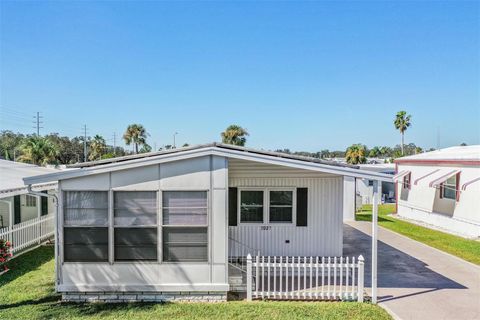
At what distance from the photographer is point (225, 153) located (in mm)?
7449

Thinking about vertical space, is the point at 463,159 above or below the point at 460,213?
above

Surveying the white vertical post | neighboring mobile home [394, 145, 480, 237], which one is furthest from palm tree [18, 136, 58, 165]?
the white vertical post

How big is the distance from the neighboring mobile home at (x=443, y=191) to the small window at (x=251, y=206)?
37.2 feet

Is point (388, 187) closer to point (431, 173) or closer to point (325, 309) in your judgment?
point (431, 173)

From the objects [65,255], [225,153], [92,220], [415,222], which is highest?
[225,153]

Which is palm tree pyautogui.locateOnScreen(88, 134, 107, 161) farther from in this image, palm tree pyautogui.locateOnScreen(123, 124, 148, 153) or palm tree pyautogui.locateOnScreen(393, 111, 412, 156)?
palm tree pyautogui.locateOnScreen(393, 111, 412, 156)

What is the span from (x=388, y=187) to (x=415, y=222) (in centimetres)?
1657

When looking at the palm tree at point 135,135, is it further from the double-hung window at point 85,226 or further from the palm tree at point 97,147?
the double-hung window at point 85,226

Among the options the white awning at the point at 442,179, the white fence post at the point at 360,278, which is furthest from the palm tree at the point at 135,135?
the white fence post at the point at 360,278

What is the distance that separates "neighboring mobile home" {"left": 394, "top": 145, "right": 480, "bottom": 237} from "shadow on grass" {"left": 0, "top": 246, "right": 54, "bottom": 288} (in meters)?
18.3

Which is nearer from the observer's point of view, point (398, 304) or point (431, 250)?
point (398, 304)

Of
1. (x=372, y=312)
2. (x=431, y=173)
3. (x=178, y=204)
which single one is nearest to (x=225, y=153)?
(x=178, y=204)

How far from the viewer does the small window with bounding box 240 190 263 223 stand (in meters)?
10.2

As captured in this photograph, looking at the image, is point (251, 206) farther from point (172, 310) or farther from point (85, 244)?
point (85, 244)
